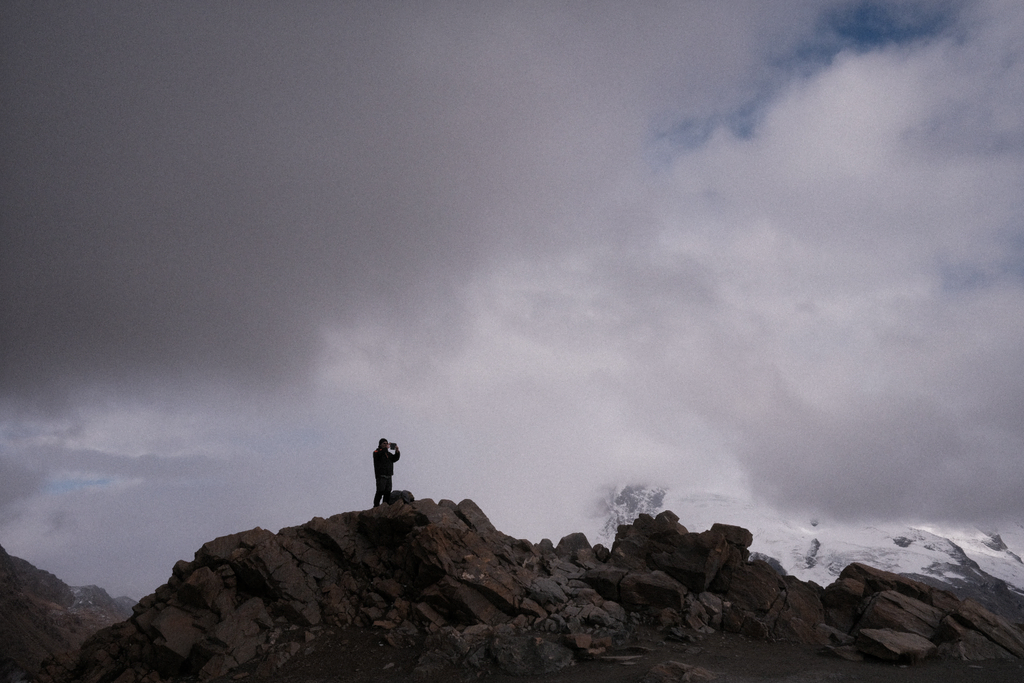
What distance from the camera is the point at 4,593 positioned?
65062mm

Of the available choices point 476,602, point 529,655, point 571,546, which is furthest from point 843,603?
point 476,602

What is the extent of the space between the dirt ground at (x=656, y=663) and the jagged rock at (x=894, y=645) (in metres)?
0.32

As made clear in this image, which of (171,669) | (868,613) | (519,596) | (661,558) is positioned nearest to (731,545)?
(661,558)

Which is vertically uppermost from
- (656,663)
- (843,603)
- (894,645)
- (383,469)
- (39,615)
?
(383,469)

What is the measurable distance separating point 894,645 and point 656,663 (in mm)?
7884

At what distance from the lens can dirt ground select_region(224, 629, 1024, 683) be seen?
627 inches

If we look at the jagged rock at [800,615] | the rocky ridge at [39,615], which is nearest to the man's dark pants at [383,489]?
the jagged rock at [800,615]

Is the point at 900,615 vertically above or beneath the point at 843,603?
beneath

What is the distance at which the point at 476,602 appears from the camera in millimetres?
20156

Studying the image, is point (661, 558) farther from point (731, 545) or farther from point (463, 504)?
point (463, 504)

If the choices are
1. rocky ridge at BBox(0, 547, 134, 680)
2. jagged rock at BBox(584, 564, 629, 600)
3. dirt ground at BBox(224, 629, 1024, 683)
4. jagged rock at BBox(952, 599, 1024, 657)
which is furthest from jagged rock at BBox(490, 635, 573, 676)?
rocky ridge at BBox(0, 547, 134, 680)

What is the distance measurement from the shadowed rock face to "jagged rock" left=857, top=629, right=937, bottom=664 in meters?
0.05

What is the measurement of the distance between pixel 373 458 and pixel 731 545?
54.9 feet

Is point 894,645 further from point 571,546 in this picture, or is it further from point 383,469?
point 383,469
